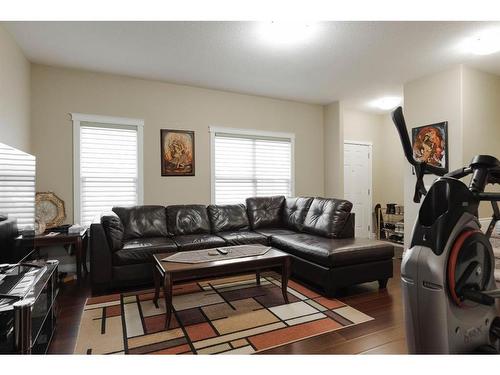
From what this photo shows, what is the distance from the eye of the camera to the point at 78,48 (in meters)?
3.28

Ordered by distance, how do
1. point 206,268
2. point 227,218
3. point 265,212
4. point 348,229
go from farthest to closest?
point 265,212 → point 227,218 → point 348,229 → point 206,268

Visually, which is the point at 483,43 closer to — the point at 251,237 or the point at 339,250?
the point at 339,250

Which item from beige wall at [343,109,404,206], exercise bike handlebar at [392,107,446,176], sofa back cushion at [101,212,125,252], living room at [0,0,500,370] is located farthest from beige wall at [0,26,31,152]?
beige wall at [343,109,404,206]

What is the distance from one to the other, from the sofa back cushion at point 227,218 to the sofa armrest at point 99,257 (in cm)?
149

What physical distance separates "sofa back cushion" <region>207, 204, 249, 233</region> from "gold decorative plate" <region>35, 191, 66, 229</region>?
75.7 inches

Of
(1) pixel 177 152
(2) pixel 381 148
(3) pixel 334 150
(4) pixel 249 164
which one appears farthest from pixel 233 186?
(2) pixel 381 148

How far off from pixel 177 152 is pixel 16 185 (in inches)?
101

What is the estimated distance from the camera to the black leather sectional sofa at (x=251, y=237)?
119 inches

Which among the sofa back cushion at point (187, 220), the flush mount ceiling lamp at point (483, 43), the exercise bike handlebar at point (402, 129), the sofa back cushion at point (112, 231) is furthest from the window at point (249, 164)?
the exercise bike handlebar at point (402, 129)

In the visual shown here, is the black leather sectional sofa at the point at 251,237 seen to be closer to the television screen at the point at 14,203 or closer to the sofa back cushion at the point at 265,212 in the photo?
the sofa back cushion at the point at 265,212

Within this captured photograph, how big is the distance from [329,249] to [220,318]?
1.26 metres

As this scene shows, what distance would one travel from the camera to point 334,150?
18.4 ft

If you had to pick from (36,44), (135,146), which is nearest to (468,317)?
(135,146)
